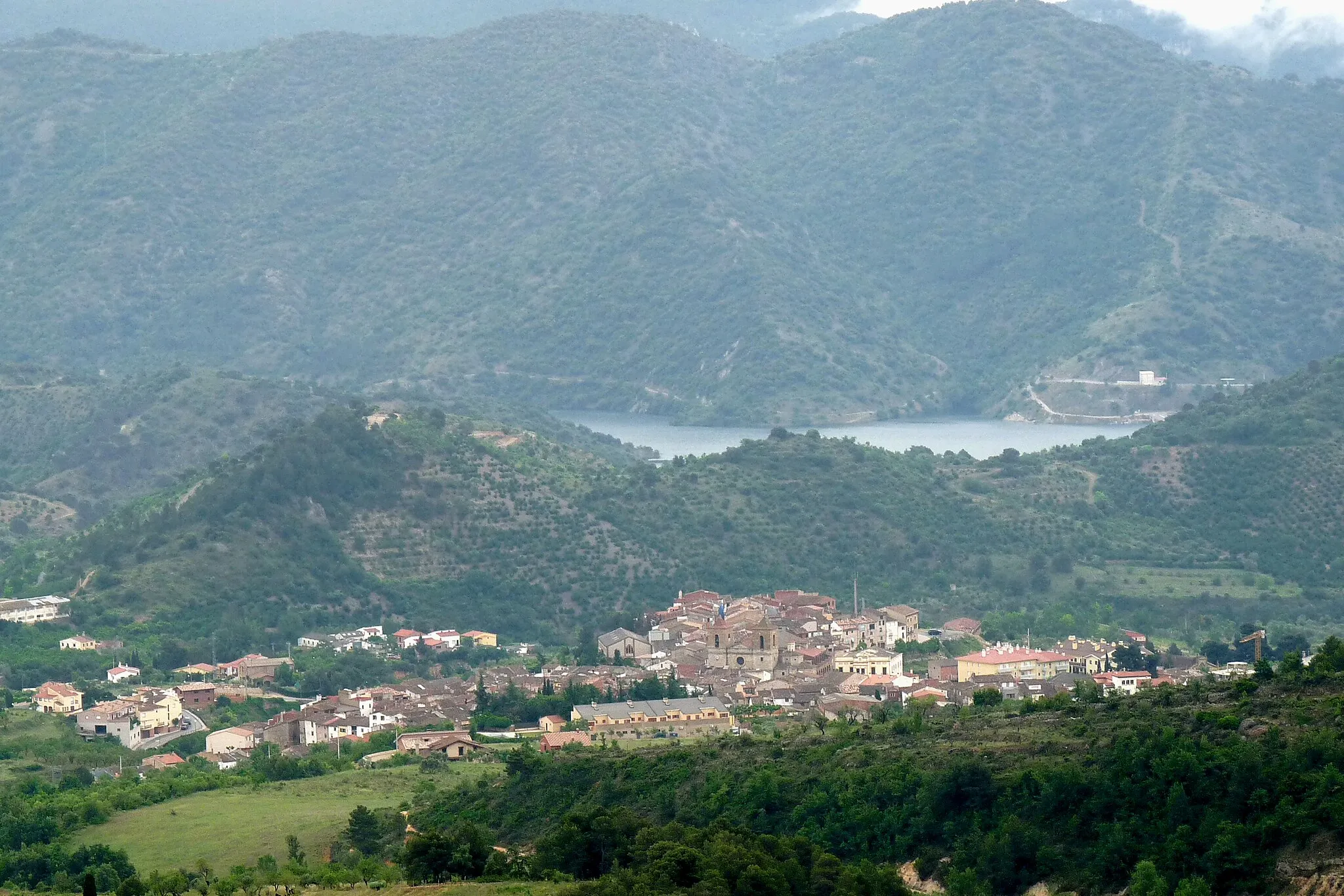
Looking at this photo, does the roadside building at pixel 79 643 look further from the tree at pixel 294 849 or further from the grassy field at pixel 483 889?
the grassy field at pixel 483 889

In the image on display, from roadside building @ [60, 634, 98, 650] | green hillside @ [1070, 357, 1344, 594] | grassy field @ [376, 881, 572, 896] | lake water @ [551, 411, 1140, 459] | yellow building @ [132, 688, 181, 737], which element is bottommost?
grassy field @ [376, 881, 572, 896]

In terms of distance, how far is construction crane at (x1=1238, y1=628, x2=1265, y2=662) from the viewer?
237ft

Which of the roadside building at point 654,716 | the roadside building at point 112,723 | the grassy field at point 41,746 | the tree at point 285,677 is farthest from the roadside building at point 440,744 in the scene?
the tree at point 285,677

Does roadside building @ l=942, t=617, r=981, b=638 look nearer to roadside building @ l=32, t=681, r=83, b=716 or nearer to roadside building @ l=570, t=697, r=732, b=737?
roadside building @ l=570, t=697, r=732, b=737

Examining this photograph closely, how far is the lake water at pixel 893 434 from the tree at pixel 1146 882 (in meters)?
84.0

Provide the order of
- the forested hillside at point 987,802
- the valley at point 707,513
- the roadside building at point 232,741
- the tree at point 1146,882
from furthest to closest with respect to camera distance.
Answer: the roadside building at point 232,741 < the valley at point 707,513 < the forested hillside at point 987,802 < the tree at point 1146,882

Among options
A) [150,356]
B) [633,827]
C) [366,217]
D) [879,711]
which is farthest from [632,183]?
[633,827]

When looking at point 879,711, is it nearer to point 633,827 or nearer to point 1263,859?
point 633,827

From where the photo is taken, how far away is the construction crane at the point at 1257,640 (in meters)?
72.1

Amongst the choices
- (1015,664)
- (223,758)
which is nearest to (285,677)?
(223,758)

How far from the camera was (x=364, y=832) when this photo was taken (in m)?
48.7

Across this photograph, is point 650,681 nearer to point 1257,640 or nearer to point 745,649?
point 745,649

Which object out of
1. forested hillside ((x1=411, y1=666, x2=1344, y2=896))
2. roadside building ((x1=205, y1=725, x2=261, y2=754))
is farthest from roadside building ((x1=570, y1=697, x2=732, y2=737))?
forested hillside ((x1=411, y1=666, x2=1344, y2=896))

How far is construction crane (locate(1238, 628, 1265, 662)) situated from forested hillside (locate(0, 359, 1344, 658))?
4898 millimetres
